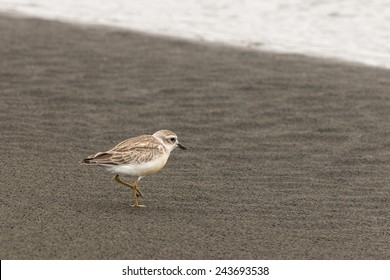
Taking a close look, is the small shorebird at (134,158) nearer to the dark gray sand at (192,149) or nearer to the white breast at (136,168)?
the white breast at (136,168)

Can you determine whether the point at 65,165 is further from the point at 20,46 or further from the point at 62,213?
the point at 20,46

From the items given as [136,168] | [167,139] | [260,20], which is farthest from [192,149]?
[260,20]

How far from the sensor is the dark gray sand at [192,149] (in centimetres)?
754

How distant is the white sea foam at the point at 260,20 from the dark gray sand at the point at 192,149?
3.63ft

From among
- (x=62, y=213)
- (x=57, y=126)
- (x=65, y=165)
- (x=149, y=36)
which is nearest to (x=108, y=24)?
(x=149, y=36)

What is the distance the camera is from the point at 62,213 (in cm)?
795

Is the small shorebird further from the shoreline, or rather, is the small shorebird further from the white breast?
the shoreline

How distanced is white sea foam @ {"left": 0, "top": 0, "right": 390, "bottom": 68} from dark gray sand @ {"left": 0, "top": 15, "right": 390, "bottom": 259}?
1106mm

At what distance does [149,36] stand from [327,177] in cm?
794

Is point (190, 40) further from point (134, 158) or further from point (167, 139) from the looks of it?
point (134, 158)

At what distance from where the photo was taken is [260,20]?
19094 mm

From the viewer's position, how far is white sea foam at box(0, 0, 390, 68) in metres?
16.6

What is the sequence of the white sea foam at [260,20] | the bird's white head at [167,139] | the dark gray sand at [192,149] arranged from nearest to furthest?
1. the dark gray sand at [192,149]
2. the bird's white head at [167,139]
3. the white sea foam at [260,20]

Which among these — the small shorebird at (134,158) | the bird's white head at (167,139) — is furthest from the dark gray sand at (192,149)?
the bird's white head at (167,139)
